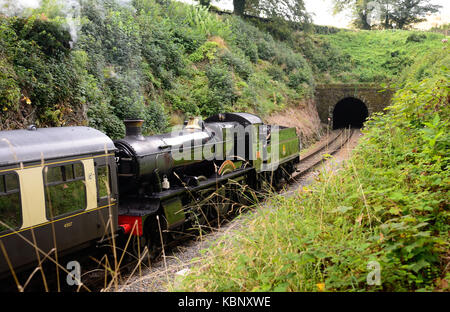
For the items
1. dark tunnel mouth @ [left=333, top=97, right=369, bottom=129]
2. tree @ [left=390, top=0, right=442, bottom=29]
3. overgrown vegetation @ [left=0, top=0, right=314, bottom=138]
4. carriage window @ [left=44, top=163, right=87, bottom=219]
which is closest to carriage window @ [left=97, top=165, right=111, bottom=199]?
carriage window @ [left=44, top=163, right=87, bottom=219]

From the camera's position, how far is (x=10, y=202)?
4555 mm

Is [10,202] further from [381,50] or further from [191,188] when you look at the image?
[381,50]

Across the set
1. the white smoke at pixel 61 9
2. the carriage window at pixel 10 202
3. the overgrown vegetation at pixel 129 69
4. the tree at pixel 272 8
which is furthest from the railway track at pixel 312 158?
the tree at pixel 272 8

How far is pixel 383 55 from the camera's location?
34.7m

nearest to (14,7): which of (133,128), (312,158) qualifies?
(133,128)

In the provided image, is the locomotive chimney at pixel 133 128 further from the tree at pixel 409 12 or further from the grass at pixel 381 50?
the tree at pixel 409 12

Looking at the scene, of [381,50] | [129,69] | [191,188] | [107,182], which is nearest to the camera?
[107,182]

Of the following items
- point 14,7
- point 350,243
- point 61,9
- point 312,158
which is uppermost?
point 61,9

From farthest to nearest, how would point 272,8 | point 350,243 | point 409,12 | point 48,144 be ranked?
point 409,12
point 272,8
point 48,144
point 350,243

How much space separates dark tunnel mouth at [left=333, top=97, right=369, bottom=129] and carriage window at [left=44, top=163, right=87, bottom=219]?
3191 cm

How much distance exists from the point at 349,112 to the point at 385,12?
1496 cm

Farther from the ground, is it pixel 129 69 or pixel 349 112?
pixel 129 69

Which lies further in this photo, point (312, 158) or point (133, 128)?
point (312, 158)

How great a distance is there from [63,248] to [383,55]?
36.8m
